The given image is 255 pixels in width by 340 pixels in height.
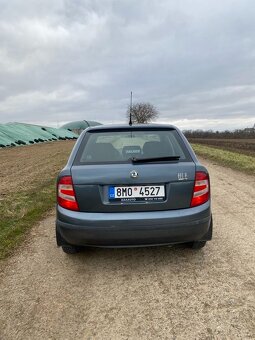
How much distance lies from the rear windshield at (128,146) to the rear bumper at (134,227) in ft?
1.99

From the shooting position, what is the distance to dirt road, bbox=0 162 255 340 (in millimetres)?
2537

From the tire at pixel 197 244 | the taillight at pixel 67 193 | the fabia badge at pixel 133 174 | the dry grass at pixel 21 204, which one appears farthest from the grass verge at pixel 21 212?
the tire at pixel 197 244

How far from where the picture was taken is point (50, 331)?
100 inches

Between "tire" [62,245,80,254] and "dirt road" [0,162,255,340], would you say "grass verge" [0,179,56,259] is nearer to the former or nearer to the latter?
"dirt road" [0,162,255,340]

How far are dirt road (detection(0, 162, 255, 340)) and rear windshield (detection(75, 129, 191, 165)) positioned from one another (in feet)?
4.01

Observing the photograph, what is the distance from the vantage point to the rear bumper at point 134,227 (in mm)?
3256

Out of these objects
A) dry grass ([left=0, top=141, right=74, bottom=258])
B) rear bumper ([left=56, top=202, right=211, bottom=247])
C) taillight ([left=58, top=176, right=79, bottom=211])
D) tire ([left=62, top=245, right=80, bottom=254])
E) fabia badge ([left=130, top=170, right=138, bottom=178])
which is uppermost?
fabia badge ([left=130, top=170, right=138, bottom=178])

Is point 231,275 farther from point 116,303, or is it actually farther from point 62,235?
point 62,235

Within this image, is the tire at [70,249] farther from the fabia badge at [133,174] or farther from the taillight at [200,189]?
the taillight at [200,189]

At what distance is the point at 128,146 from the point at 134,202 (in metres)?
0.81

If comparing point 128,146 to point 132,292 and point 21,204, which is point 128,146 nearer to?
point 132,292

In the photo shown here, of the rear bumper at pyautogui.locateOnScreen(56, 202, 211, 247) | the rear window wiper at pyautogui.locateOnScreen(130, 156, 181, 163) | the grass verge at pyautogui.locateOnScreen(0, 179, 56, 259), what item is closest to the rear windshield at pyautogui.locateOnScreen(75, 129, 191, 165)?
the rear window wiper at pyautogui.locateOnScreen(130, 156, 181, 163)

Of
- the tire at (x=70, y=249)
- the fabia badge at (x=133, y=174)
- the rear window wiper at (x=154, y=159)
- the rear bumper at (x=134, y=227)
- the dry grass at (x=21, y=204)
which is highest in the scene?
the rear window wiper at (x=154, y=159)

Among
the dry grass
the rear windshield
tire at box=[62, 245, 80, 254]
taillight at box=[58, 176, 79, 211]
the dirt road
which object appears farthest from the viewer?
the dry grass
